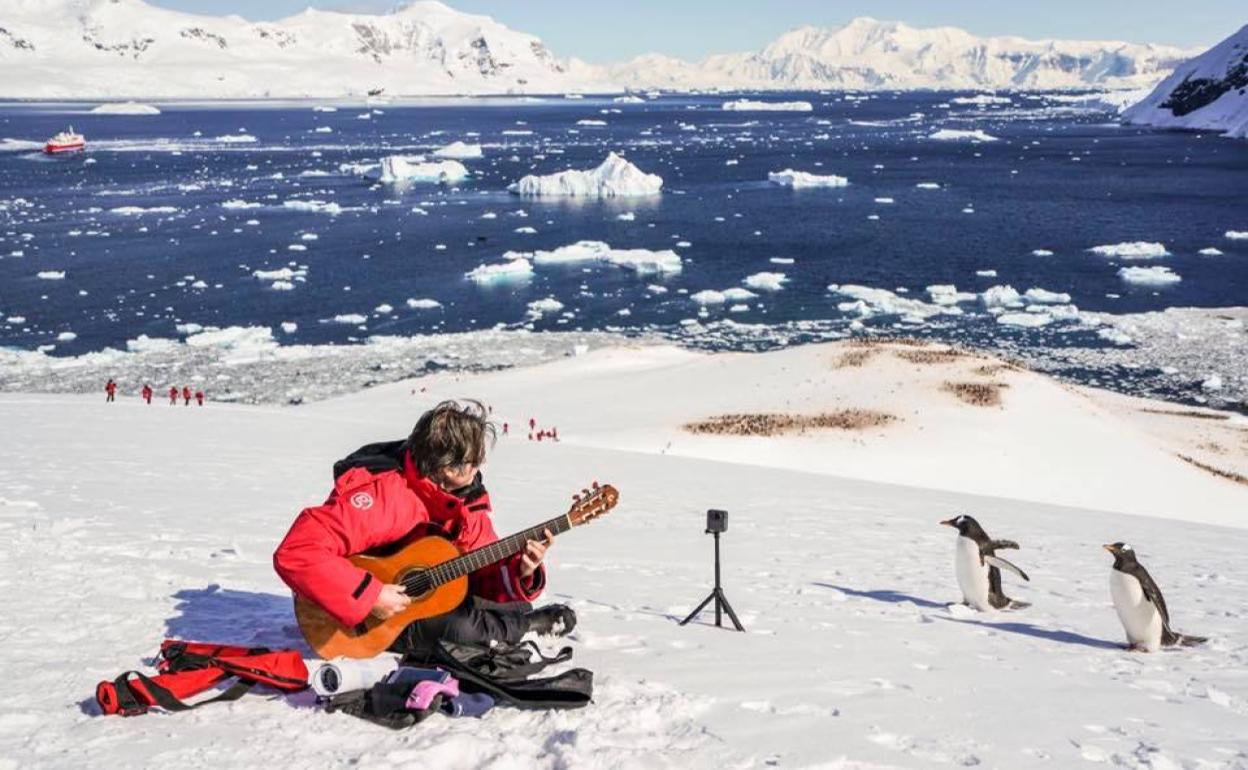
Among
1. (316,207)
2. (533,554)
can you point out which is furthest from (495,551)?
(316,207)

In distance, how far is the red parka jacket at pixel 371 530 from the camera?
16.0ft

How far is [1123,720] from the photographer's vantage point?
5.30 m

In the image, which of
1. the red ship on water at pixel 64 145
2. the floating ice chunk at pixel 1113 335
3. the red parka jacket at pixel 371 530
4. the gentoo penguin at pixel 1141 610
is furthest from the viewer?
the red ship on water at pixel 64 145

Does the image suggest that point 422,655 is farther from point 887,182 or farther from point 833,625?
point 887,182

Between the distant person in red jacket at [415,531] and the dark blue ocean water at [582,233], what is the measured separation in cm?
3370

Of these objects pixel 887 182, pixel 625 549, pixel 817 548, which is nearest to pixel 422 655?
pixel 625 549

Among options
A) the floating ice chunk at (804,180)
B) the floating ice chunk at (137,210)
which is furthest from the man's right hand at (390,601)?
the floating ice chunk at (804,180)

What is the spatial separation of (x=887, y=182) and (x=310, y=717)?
87.5 metres

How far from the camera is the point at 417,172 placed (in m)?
91.9

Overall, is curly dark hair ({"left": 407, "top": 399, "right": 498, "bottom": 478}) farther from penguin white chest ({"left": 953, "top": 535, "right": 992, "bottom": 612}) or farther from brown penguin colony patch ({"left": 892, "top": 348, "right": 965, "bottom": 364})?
brown penguin colony patch ({"left": 892, "top": 348, "right": 965, "bottom": 364})

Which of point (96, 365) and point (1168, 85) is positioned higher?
point (1168, 85)

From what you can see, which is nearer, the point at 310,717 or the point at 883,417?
the point at 310,717

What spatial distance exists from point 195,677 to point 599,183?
74619 millimetres

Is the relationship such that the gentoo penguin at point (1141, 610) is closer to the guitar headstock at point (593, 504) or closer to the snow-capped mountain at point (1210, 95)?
the guitar headstock at point (593, 504)
